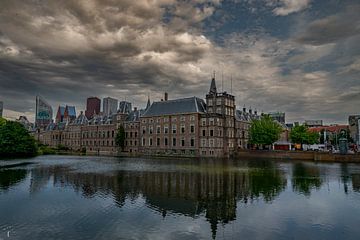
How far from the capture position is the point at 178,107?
97688 mm

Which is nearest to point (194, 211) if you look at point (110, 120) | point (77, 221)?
point (77, 221)

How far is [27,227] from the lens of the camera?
15984 mm

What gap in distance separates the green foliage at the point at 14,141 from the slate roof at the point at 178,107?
134 ft

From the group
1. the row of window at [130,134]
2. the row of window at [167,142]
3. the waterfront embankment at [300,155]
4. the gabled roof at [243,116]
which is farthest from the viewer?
the row of window at [130,134]

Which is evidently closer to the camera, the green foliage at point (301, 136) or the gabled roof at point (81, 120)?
the green foliage at point (301, 136)

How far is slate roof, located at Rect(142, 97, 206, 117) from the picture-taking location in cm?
9435

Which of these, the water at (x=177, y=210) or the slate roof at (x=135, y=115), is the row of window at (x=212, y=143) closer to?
the slate roof at (x=135, y=115)

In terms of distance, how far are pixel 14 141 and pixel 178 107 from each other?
4942 cm

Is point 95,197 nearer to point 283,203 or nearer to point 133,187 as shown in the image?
point 133,187

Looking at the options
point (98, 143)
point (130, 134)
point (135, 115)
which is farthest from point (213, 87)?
point (98, 143)

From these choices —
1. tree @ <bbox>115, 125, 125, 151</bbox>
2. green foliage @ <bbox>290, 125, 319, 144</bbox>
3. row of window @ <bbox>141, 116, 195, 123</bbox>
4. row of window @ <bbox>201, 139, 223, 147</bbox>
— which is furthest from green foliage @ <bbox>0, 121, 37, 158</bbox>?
green foliage @ <bbox>290, 125, 319, 144</bbox>

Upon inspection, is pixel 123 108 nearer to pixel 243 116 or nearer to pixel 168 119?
pixel 168 119

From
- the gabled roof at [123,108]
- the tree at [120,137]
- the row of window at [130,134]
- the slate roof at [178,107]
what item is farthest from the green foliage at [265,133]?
the gabled roof at [123,108]

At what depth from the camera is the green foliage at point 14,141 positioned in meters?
74.9
